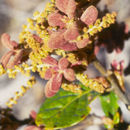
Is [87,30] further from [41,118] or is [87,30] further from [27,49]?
[41,118]

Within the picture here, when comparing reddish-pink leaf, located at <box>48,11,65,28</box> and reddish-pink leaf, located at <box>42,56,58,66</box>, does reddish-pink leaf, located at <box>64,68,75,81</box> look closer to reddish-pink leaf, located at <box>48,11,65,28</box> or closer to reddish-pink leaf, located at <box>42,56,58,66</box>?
reddish-pink leaf, located at <box>42,56,58,66</box>

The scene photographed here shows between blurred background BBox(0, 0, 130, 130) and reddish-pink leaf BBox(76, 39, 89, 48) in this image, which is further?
blurred background BBox(0, 0, 130, 130)

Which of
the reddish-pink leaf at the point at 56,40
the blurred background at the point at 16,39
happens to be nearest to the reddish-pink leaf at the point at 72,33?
the reddish-pink leaf at the point at 56,40

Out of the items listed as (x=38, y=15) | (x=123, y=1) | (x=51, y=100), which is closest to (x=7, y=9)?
(x=123, y=1)

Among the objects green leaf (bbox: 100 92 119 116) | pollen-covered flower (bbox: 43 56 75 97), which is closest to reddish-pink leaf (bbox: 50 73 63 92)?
pollen-covered flower (bbox: 43 56 75 97)

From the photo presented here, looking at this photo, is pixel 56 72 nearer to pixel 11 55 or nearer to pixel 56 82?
pixel 56 82

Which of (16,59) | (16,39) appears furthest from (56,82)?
(16,39)

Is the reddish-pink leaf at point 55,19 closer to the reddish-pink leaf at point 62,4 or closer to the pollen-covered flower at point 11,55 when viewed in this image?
the reddish-pink leaf at point 62,4
